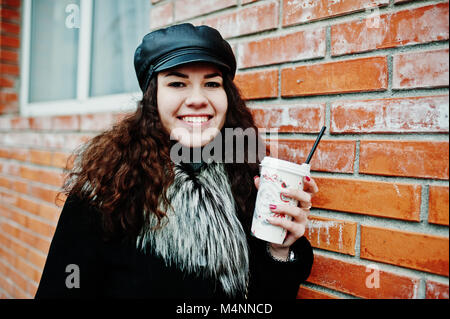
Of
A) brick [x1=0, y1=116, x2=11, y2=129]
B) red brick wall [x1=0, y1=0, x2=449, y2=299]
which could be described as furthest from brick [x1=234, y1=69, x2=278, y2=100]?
brick [x1=0, y1=116, x2=11, y2=129]

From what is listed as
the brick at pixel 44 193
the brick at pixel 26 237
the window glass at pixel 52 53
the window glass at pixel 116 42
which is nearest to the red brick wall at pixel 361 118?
the window glass at pixel 116 42

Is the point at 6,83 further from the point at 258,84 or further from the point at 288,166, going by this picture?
the point at 288,166

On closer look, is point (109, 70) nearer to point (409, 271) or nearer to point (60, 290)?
point (60, 290)

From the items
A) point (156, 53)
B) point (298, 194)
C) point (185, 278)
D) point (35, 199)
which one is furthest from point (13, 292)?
point (298, 194)

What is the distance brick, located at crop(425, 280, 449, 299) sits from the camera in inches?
41.3

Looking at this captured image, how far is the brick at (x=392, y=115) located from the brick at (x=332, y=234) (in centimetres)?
33

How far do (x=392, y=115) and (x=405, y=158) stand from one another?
14 cm

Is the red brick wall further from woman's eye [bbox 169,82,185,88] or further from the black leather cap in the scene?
woman's eye [bbox 169,82,185,88]

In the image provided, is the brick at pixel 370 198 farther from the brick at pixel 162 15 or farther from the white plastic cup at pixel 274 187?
the brick at pixel 162 15

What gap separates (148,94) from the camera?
140 centimetres

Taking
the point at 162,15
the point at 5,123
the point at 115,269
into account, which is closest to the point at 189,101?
the point at 115,269

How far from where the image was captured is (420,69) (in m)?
1.08

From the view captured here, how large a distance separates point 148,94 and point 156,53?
16 cm

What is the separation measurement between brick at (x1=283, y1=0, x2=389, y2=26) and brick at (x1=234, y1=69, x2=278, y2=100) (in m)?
0.21
